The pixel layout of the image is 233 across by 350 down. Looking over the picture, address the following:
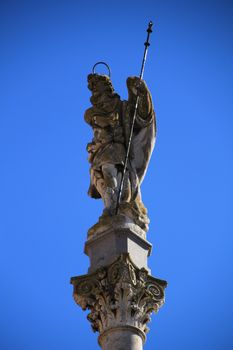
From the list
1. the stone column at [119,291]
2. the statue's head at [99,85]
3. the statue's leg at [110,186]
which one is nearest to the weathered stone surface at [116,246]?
the stone column at [119,291]

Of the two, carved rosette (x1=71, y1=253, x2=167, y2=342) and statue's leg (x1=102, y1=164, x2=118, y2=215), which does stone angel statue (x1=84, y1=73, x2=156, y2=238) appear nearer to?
statue's leg (x1=102, y1=164, x2=118, y2=215)

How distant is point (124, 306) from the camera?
1523cm

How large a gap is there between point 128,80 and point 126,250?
451 cm

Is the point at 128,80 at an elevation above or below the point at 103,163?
above

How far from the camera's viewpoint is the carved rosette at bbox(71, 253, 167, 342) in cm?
1519

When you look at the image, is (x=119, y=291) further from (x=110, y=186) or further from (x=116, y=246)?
(x=110, y=186)

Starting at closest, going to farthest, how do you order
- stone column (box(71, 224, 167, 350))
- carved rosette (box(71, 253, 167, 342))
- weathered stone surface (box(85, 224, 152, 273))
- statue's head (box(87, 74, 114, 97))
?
stone column (box(71, 224, 167, 350)) < carved rosette (box(71, 253, 167, 342)) < weathered stone surface (box(85, 224, 152, 273)) < statue's head (box(87, 74, 114, 97))

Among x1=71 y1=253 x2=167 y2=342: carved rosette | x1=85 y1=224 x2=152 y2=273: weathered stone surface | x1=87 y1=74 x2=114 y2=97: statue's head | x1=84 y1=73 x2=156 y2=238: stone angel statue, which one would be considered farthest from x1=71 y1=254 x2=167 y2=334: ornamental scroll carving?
x1=87 y1=74 x2=114 y2=97: statue's head

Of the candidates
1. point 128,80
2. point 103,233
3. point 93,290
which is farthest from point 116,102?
point 93,290

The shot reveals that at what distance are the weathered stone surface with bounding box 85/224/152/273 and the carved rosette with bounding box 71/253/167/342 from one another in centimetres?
26

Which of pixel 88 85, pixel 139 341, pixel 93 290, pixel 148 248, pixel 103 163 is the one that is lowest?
pixel 139 341

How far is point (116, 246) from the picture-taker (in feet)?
53.0

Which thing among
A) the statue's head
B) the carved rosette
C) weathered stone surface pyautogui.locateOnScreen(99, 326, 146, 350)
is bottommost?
weathered stone surface pyautogui.locateOnScreen(99, 326, 146, 350)

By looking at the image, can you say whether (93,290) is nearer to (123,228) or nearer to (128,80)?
(123,228)
